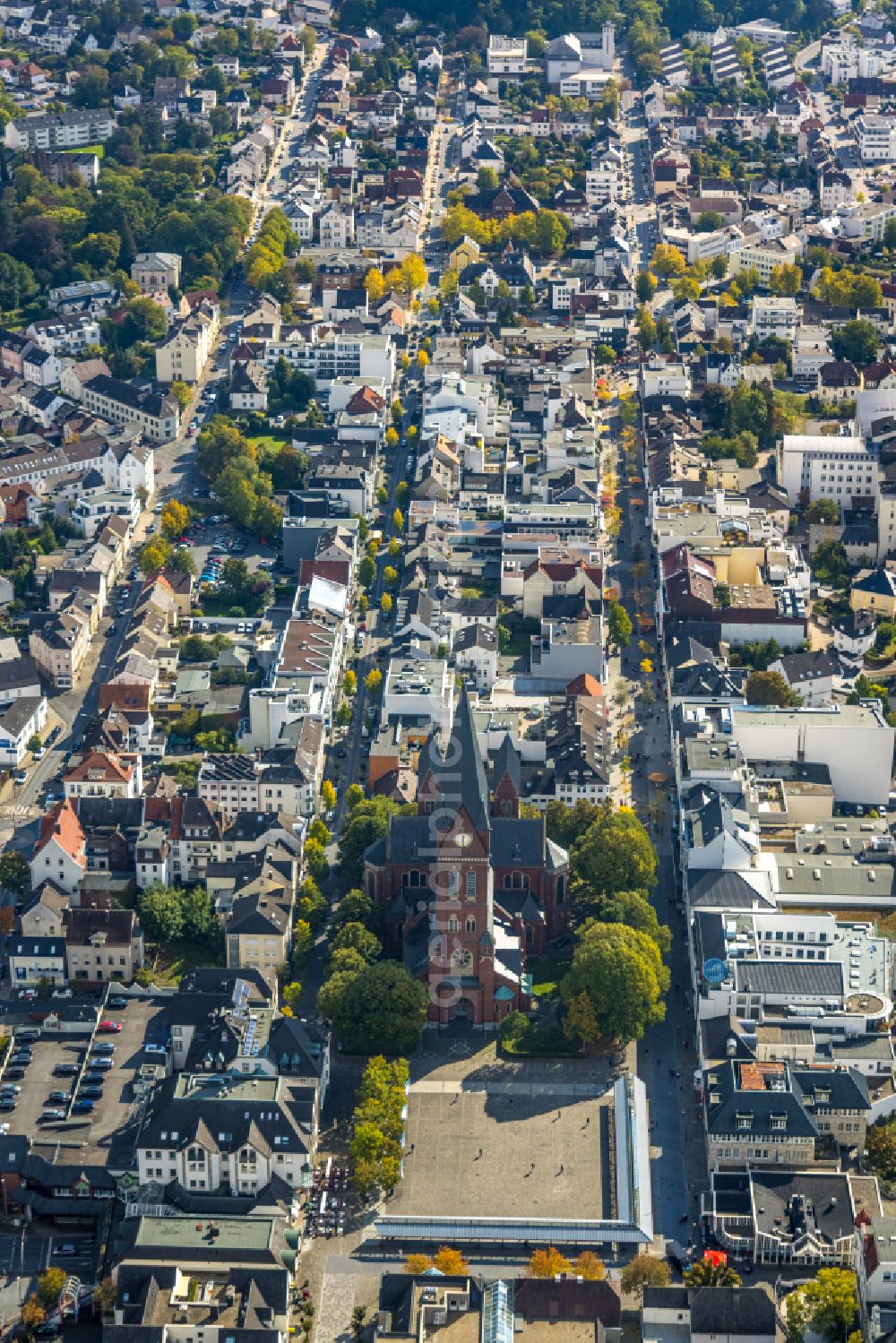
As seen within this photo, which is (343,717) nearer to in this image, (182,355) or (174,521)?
(174,521)

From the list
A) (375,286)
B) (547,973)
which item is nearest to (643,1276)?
(547,973)

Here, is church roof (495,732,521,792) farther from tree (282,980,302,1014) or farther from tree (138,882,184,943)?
tree (138,882,184,943)

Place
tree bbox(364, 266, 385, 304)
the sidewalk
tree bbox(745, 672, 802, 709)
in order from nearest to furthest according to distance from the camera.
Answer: the sidewalk, tree bbox(745, 672, 802, 709), tree bbox(364, 266, 385, 304)

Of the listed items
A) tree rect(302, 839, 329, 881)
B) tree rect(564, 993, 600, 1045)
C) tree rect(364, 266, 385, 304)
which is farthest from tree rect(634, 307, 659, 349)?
tree rect(564, 993, 600, 1045)

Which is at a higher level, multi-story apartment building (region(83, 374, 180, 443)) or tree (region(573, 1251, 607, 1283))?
multi-story apartment building (region(83, 374, 180, 443))

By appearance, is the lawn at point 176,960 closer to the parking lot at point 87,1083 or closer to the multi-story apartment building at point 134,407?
the parking lot at point 87,1083

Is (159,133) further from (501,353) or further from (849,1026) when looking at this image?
(849,1026)

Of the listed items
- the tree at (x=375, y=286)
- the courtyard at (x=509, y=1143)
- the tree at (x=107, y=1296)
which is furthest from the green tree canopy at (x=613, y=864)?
the tree at (x=375, y=286)
